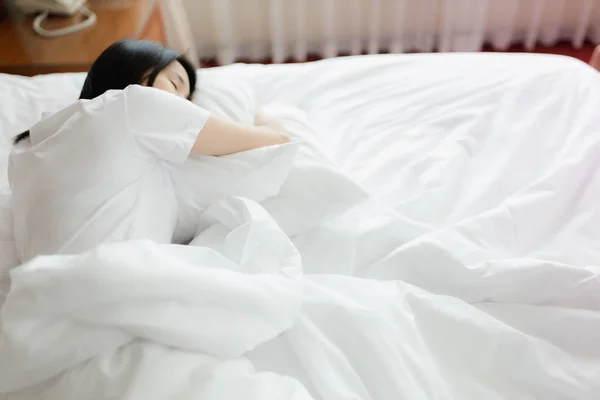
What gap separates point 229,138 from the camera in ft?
3.26

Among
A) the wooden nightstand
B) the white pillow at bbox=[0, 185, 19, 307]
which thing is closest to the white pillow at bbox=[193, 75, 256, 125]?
the white pillow at bbox=[0, 185, 19, 307]

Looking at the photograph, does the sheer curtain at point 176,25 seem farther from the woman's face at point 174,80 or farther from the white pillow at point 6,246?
the white pillow at point 6,246

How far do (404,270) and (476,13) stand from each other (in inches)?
78.6

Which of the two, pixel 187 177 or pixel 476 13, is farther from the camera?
pixel 476 13

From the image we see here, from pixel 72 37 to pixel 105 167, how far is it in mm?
1210

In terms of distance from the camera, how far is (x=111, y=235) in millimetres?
801

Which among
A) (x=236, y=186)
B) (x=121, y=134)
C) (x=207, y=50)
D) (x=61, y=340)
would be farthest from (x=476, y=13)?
(x=61, y=340)

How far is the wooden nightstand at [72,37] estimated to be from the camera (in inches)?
67.1

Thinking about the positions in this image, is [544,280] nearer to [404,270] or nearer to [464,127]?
[404,270]

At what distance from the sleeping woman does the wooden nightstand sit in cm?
88

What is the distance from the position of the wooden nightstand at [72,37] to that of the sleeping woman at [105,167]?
2.89ft

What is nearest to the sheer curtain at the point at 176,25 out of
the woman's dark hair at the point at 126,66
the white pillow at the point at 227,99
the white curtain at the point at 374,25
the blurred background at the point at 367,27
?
the blurred background at the point at 367,27

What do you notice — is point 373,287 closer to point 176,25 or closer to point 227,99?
point 227,99

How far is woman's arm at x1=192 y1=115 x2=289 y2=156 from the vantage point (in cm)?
96
